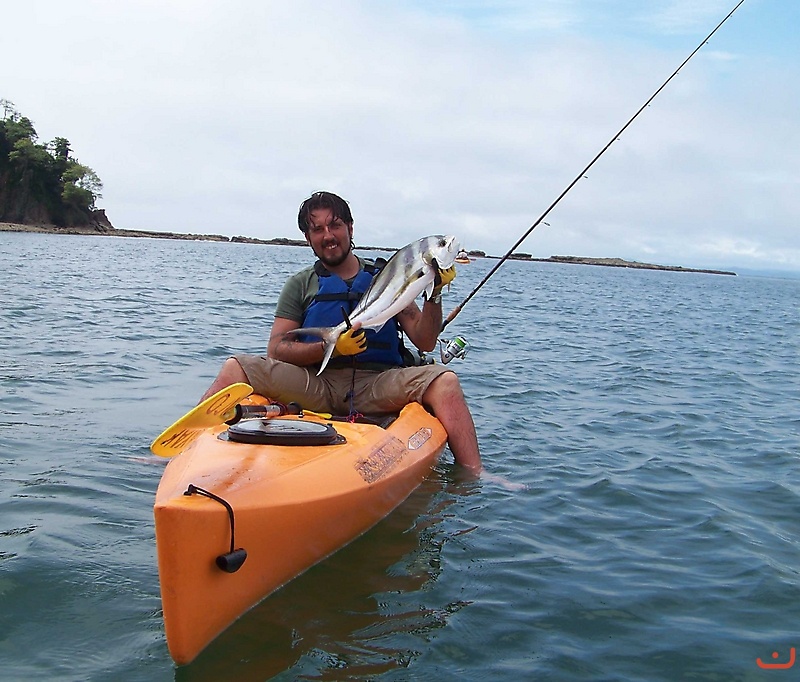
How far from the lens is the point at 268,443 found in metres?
3.81

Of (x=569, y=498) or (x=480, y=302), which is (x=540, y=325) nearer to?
(x=480, y=302)

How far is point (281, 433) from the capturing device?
3865 mm

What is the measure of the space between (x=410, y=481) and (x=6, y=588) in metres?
2.26

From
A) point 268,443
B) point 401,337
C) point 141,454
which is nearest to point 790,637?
point 268,443

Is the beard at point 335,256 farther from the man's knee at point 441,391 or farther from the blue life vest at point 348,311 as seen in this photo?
the man's knee at point 441,391

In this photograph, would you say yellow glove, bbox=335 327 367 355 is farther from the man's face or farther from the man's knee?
the man's face

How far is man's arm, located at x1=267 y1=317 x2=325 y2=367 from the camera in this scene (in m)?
5.17

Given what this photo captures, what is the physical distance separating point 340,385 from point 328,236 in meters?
1.08

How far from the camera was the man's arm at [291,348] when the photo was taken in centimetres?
517

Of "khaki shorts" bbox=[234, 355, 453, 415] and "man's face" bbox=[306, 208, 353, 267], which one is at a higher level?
"man's face" bbox=[306, 208, 353, 267]

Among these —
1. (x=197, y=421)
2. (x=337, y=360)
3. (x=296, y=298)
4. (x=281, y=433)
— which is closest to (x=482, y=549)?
(x=281, y=433)

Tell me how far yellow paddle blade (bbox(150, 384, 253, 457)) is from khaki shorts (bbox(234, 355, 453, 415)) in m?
1.08

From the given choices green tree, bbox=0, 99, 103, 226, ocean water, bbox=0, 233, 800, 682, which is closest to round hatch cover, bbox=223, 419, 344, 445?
ocean water, bbox=0, 233, 800, 682

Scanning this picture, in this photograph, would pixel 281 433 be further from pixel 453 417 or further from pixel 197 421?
pixel 453 417
